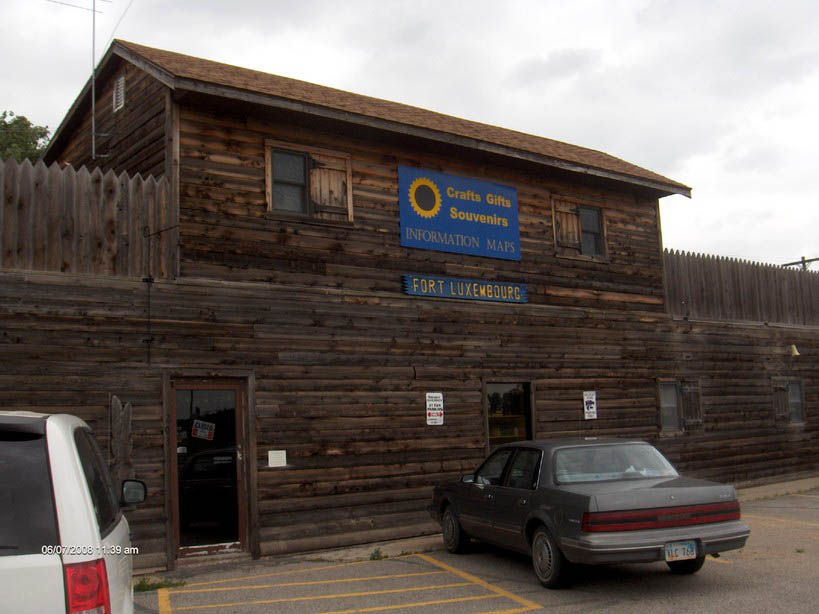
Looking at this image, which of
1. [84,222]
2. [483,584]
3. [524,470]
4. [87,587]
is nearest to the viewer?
[87,587]

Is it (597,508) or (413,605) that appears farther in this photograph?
(413,605)

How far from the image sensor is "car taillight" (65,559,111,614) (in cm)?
328

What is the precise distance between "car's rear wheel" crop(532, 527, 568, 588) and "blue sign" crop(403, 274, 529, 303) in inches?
230

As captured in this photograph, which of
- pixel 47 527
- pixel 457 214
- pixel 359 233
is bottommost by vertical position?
pixel 47 527

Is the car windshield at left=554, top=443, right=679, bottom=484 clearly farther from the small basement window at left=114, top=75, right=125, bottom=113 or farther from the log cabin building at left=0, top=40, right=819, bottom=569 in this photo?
the small basement window at left=114, top=75, right=125, bottom=113

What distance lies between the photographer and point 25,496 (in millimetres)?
3391

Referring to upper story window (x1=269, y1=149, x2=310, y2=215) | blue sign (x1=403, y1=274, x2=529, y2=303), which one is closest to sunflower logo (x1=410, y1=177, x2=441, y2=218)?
blue sign (x1=403, y1=274, x2=529, y2=303)

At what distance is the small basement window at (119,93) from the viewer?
44.4 ft

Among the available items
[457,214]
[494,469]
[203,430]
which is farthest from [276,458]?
[457,214]

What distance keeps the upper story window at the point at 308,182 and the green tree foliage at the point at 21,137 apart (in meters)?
23.0

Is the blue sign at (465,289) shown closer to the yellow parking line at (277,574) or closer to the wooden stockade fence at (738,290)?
the yellow parking line at (277,574)

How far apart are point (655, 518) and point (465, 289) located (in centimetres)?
708

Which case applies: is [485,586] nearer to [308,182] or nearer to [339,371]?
[339,371]

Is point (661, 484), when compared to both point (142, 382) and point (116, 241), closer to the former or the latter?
point (142, 382)
